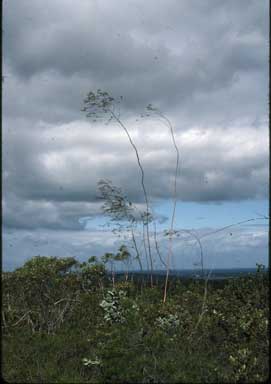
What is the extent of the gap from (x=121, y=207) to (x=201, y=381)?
3.90m

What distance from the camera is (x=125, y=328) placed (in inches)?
289

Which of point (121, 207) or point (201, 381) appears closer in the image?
point (201, 381)

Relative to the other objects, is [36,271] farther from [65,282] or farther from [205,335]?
[205,335]

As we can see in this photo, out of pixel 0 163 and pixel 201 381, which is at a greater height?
pixel 0 163

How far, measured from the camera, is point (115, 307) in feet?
30.0

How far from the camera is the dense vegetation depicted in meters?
7.07

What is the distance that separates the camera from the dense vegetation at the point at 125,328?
7070mm

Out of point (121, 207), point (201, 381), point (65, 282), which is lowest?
point (201, 381)

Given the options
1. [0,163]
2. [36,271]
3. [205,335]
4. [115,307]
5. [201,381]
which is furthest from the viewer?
[36,271]

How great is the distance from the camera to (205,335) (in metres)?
8.38

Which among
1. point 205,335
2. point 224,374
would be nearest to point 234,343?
point 205,335

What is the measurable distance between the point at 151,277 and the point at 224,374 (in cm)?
362

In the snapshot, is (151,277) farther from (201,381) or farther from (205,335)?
(201,381)

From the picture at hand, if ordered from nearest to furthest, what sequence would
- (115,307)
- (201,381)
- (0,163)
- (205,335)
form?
1. (201,381)
2. (0,163)
3. (205,335)
4. (115,307)
